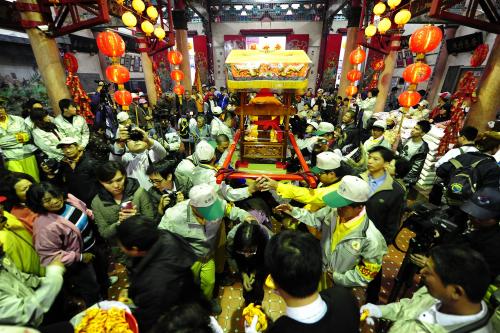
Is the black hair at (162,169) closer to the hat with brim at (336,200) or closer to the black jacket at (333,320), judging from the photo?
the hat with brim at (336,200)

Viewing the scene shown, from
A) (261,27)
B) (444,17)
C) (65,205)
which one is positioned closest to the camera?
(65,205)

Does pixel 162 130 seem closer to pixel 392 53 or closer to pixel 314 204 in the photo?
pixel 314 204

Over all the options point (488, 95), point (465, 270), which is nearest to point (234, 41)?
point (488, 95)

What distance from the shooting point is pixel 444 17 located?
18.3 feet

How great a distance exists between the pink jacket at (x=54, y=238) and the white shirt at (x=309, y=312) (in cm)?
238

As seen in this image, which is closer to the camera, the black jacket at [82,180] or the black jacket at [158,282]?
the black jacket at [158,282]

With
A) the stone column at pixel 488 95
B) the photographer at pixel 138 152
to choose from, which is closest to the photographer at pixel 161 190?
the photographer at pixel 138 152

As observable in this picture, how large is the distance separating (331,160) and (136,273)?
7.75 feet

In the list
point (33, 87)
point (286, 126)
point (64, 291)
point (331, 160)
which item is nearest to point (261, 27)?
point (33, 87)

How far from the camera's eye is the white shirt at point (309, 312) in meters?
1.31

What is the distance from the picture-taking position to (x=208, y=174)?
3.31 metres

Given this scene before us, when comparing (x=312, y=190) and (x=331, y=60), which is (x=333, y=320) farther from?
(x=331, y=60)

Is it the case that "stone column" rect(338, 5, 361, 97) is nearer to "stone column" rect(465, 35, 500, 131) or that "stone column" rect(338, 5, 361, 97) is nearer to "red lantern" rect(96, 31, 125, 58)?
"stone column" rect(465, 35, 500, 131)

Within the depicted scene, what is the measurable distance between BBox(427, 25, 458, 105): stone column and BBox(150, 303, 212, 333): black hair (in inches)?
609
